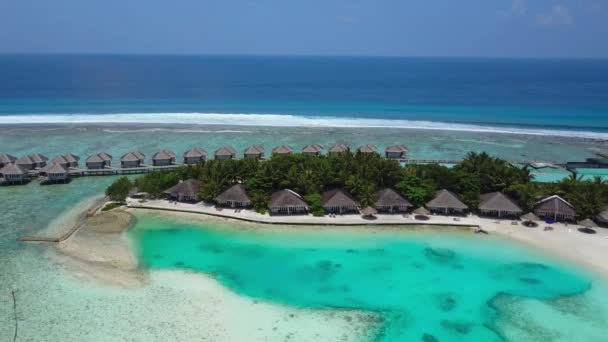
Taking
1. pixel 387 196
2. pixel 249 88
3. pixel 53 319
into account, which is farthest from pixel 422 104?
pixel 53 319

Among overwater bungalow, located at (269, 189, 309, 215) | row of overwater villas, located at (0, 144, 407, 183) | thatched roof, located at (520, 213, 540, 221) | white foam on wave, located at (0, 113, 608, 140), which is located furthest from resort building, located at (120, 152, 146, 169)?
thatched roof, located at (520, 213, 540, 221)

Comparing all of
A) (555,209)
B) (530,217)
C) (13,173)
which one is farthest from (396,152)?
(13,173)

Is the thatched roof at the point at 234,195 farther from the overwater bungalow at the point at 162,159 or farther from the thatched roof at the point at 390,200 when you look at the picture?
the overwater bungalow at the point at 162,159

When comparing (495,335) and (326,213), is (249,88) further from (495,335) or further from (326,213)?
(495,335)

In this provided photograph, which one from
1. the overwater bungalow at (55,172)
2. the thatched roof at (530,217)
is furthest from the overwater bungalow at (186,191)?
the thatched roof at (530,217)

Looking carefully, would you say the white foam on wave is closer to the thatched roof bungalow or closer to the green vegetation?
the thatched roof bungalow
